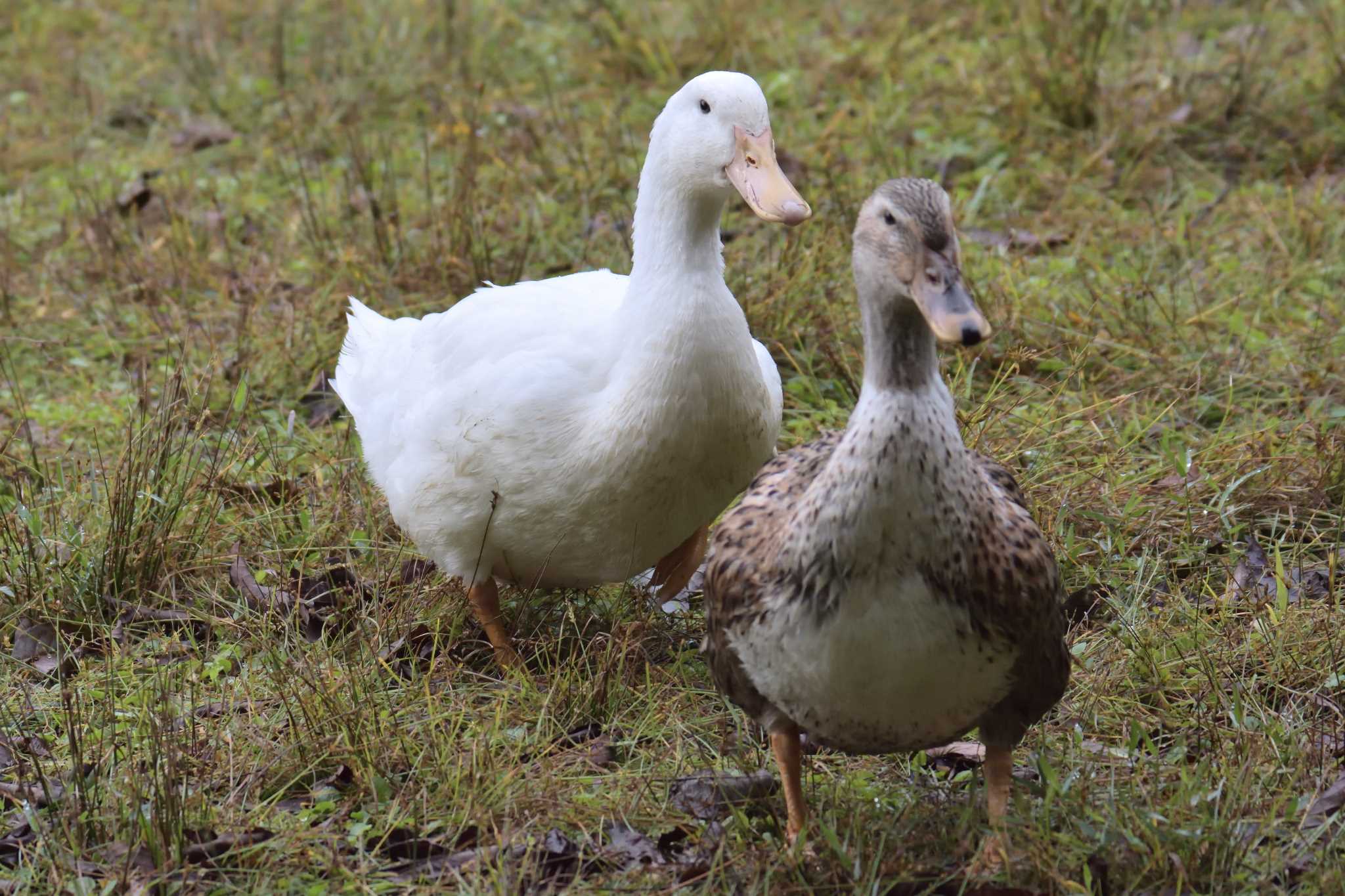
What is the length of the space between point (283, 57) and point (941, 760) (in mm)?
5338

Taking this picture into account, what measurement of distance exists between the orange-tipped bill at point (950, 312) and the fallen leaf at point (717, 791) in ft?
3.63

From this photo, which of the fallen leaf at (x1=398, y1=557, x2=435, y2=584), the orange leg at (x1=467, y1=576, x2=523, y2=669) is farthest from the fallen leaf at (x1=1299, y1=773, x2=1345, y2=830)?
the fallen leaf at (x1=398, y1=557, x2=435, y2=584)

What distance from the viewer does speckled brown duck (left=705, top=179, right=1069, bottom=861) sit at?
2428 mm

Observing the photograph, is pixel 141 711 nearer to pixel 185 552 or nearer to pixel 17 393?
pixel 185 552

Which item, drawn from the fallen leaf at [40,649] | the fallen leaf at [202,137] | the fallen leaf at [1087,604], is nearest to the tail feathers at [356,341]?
the fallen leaf at [40,649]

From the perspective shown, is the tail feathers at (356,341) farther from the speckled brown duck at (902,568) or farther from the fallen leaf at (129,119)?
the fallen leaf at (129,119)

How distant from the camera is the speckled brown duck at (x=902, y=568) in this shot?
2.43 metres

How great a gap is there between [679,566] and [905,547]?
152cm

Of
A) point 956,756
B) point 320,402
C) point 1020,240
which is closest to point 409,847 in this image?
point 956,756

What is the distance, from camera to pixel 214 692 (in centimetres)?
351

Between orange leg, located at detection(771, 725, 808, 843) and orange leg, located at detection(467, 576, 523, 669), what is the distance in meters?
1.02

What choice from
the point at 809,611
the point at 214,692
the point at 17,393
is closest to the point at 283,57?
the point at 17,393

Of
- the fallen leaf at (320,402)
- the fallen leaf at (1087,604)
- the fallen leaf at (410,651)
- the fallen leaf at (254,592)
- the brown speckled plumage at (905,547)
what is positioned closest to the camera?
the brown speckled plumage at (905,547)

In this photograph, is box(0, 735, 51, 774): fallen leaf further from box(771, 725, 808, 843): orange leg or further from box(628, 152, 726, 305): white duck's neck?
box(628, 152, 726, 305): white duck's neck
